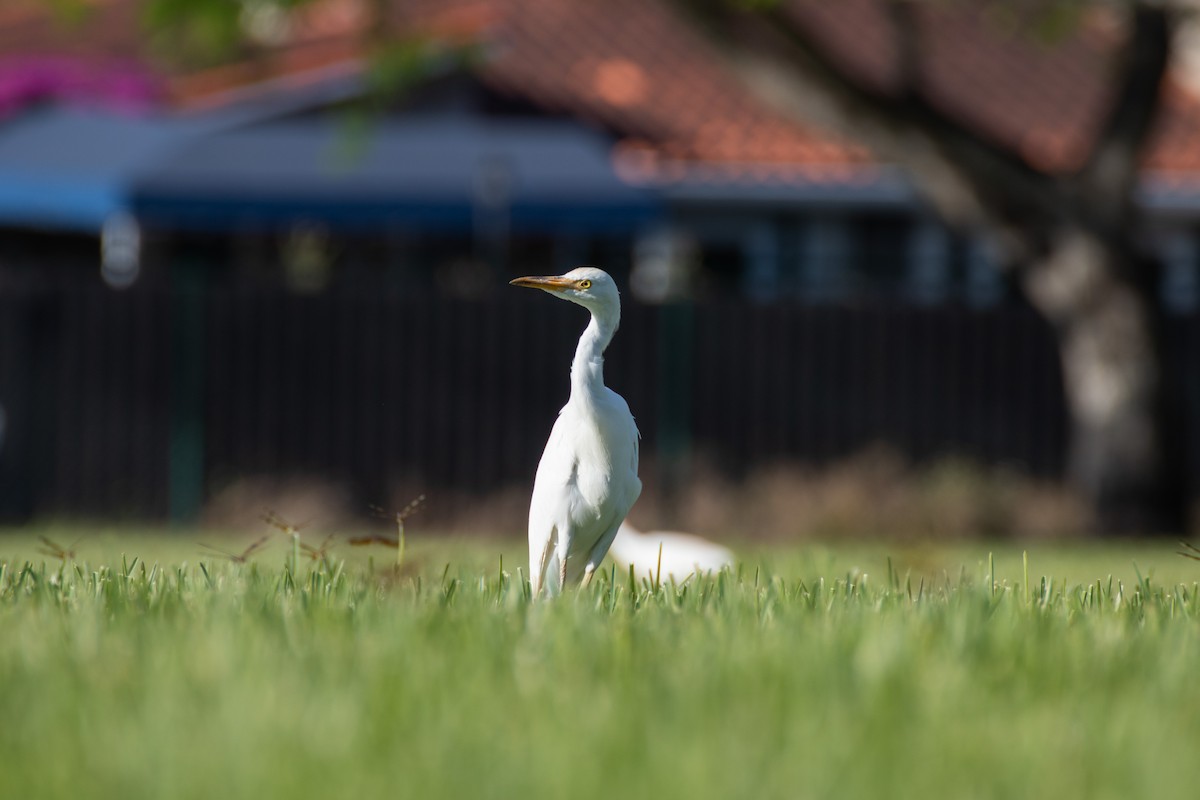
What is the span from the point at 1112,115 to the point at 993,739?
1101 cm

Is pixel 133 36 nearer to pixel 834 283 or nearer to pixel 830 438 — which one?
pixel 834 283

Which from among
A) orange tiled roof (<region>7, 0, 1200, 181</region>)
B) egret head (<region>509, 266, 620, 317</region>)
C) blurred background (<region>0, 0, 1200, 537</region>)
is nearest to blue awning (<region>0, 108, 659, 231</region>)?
blurred background (<region>0, 0, 1200, 537</region>)

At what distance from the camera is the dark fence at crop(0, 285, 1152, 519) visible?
13.9m

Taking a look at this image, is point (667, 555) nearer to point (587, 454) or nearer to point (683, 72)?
point (587, 454)

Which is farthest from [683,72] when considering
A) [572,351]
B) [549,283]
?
[549,283]

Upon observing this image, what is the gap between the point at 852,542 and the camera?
1273 centimetres

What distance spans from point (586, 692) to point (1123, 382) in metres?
10.5

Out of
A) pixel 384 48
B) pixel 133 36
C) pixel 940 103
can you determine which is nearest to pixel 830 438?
pixel 384 48

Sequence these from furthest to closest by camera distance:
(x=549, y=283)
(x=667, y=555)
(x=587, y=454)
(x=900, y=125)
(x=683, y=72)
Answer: (x=683, y=72), (x=900, y=125), (x=667, y=555), (x=587, y=454), (x=549, y=283)

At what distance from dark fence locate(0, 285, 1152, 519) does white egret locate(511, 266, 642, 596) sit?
8775 mm

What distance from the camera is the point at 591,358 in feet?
17.4

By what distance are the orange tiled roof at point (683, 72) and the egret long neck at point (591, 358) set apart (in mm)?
12987

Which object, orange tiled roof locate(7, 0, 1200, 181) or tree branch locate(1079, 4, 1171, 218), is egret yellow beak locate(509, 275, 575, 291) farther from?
orange tiled roof locate(7, 0, 1200, 181)

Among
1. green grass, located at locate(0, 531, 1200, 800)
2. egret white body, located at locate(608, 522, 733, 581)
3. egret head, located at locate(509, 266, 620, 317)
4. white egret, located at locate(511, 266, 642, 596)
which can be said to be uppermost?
egret head, located at locate(509, 266, 620, 317)
